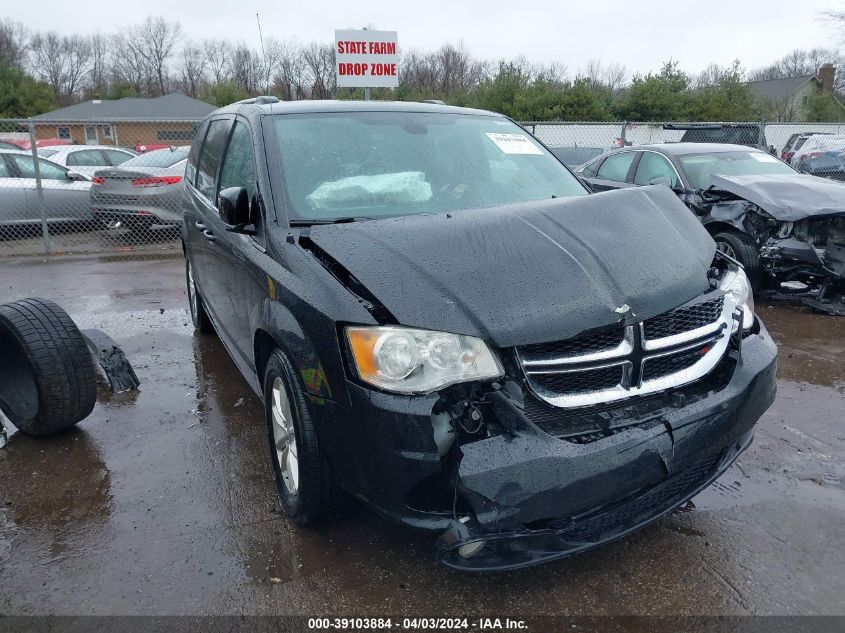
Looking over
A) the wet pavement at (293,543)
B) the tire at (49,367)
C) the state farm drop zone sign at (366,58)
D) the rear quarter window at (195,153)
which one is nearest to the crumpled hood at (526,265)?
the wet pavement at (293,543)

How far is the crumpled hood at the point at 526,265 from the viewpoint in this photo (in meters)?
2.16

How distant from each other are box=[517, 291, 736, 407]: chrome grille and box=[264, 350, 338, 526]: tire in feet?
2.93

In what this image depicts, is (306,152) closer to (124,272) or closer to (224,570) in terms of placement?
(224,570)

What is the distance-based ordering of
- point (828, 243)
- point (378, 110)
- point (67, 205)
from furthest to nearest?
point (67, 205) < point (828, 243) < point (378, 110)

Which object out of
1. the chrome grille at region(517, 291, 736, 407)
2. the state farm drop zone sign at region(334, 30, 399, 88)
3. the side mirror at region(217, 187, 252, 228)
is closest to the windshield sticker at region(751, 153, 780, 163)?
the chrome grille at region(517, 291, 736, 407)

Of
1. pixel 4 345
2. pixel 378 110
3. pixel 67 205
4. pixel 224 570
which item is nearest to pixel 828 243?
pixel 378 110

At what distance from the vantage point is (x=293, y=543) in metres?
2.74

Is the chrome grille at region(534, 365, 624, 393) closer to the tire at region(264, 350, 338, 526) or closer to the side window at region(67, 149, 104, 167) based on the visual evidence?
the tire at region(264, 350, 338, 526)

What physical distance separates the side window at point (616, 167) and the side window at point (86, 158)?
38.5ft

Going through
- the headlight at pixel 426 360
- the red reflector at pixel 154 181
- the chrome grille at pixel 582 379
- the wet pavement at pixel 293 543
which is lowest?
the wet pavement at pixel 293 543

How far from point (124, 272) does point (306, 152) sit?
21.3ft

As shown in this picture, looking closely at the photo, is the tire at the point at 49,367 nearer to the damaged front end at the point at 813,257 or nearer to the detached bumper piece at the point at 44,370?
the detached bumper piece at the point at 44,370

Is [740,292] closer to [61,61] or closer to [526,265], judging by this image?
[526,265]

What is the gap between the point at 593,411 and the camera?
222 centimetres
